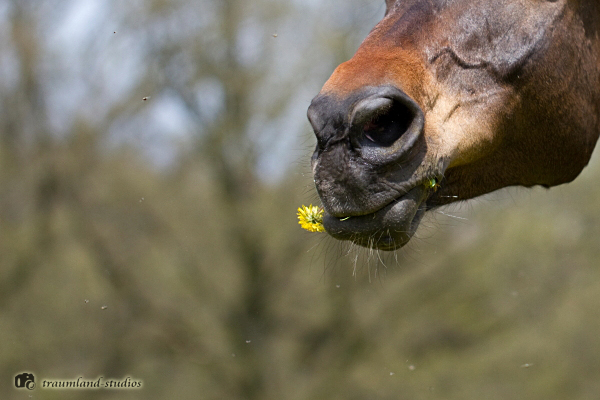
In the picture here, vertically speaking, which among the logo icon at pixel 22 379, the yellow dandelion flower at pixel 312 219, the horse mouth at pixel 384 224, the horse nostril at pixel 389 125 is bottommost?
the logo icon at pixel 22 379

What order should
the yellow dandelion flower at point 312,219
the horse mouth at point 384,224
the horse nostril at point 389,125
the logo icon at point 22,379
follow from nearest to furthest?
the horse nostril at point 389,125
the horse mouth at point 384,224
the yellow dandelion flower at point 312,219
the logo icon at point 22,379

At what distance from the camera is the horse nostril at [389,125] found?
1.95 m

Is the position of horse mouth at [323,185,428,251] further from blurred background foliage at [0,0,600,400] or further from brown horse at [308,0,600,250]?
blurred background foliage at [0,0,600,400]

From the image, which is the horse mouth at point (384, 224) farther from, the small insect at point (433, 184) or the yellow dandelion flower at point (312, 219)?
the yellow dandelion flower at point (312, 219)

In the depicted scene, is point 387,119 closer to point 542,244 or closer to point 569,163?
point 569,163

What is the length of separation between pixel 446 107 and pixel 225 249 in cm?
1138

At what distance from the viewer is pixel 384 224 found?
6.82ft

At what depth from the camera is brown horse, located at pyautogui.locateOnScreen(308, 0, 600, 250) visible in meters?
1.96

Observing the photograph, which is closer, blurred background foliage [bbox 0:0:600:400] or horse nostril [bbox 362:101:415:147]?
horse nostril [bbox 362:101:415:147]

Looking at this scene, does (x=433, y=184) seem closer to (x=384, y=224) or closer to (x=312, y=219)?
(x=384, y=224)

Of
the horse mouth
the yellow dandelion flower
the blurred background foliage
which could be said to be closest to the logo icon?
the blurred background foliage

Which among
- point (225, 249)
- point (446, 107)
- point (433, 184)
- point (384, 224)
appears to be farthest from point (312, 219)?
point (225, 249)

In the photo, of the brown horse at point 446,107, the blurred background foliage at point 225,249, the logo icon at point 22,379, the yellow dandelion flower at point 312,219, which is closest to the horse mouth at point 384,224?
the brown horse at point 446,107

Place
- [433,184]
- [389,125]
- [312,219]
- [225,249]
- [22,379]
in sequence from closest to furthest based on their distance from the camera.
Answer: [389,125]
[433,184]
[312,219]
[22,379]
[225,249]
